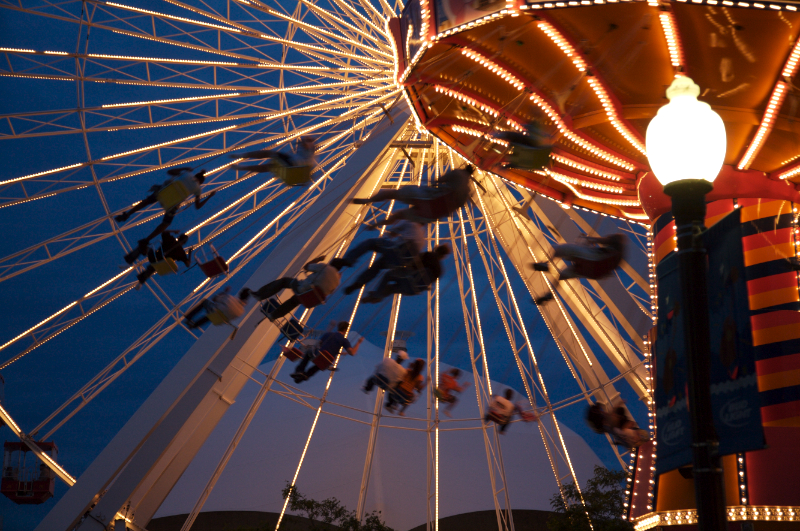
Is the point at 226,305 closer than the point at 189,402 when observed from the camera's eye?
Yes

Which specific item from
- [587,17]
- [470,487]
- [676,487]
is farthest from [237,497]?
[587,17]

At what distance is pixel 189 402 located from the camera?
1362cm

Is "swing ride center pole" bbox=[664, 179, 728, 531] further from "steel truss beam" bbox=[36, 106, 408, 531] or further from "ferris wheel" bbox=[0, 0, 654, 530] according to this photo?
"steel truss beam" bbox=[36, 106, 408, 531]

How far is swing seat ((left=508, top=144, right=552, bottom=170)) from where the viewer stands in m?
7.88

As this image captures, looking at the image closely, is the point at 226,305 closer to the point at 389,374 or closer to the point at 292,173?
the point at 389,374

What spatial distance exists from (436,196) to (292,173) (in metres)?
2.23

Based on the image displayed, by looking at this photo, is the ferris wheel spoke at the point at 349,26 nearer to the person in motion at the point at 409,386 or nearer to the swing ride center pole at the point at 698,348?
the person in motion at the point at 409,386

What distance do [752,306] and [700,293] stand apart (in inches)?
208

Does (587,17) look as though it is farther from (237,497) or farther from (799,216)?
(237,497)

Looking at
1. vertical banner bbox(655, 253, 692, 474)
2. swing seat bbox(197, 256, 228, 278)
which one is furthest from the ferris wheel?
→ vertical banner bbox(655, 253, 692, 474)

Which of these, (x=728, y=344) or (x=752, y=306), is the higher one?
(x=752, y=306)

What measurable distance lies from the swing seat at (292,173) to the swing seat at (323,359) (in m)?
3.29

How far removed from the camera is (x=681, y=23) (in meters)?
7.12

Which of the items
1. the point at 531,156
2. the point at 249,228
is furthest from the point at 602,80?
the point at 249,228
